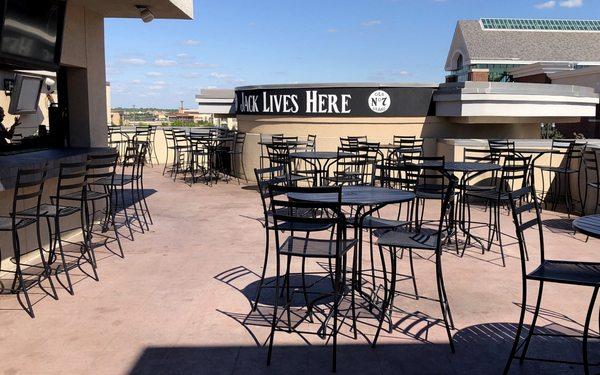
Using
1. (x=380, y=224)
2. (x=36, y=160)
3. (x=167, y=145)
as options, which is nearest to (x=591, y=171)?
(x=380, y=224)

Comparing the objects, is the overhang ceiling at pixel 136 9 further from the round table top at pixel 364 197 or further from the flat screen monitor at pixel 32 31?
the round table top at pixel 364 197

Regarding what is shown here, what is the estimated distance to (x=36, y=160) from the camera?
208 inches

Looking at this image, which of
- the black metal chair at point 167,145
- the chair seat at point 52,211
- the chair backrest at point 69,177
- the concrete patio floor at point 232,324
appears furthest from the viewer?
the black metal chair at point 167,145

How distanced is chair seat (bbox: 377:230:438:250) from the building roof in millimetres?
34540

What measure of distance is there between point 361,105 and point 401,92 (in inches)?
32.0

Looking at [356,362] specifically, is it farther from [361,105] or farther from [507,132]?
[507,132]

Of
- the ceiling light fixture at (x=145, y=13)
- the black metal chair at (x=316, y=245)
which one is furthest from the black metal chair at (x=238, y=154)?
the black metal chair at (x=316, y=245)

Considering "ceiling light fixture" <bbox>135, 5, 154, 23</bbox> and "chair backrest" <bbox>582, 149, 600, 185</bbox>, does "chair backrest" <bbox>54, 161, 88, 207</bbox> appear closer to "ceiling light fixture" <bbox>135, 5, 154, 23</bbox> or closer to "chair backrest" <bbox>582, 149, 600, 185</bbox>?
"ceiling light fixture" <bbox>135, 5, 154, 23</bbox>

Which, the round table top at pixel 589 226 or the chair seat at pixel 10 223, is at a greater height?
the round table top at pixel 589 226

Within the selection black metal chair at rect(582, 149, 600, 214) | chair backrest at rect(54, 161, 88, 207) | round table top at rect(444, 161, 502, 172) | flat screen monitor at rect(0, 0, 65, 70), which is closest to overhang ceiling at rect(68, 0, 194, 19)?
flat screen monitor at rect(0, 0, 65, 70)

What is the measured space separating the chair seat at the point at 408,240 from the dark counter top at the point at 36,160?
3.14 meters

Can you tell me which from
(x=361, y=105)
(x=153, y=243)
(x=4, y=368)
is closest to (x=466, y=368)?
(x=4, y=368)

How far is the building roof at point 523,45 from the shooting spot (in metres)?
35.3

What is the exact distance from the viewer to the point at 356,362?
10.7 ft
